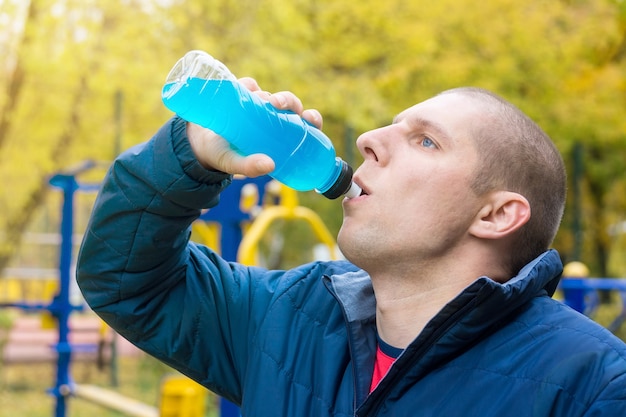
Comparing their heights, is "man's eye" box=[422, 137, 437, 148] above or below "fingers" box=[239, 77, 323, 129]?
below

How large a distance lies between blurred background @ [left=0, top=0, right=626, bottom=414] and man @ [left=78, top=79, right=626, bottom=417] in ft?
23.2

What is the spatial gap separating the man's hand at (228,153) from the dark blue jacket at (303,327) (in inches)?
1.0

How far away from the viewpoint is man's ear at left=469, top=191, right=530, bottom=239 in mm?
1825

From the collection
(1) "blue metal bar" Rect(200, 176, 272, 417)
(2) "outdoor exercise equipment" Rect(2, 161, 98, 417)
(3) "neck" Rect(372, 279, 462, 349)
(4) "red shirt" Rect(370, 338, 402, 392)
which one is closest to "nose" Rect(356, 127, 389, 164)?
(3) "neck" Rect(372, 279, 462, 349)

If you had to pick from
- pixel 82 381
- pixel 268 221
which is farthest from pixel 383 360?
pixel 82 381

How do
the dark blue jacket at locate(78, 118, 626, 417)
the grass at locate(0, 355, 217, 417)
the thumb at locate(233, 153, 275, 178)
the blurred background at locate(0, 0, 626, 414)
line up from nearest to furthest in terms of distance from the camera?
1. the dark blue jacket at locate(78, 118, 626, 417)
2. the thumb at locate(233, 153, 275, 178)
3. the grass at locate(0, 355, 217, 417)
4. the blurred background at locate(0, 0, 626, 414)

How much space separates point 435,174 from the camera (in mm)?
1822

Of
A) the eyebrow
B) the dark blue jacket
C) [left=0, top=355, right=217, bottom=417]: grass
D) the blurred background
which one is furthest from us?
the blurred background

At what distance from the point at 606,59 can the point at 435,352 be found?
1221cm

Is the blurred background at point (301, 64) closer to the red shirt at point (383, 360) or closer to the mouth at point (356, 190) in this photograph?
the mouth at point (356, 190)

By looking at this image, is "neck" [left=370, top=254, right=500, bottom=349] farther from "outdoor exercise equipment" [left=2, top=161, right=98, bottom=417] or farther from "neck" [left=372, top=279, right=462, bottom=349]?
"outdoor exercise equipment" [left=2, top=161, right=98, bottom=417]

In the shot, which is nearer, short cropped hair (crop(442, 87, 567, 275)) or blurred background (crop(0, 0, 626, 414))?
short cropped hair (crop(442, 87, 567, 275))

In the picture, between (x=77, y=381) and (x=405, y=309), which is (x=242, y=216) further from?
(x=77, y=381)

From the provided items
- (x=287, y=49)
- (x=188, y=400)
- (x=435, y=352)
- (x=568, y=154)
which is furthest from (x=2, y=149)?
(x=435, y=352)
